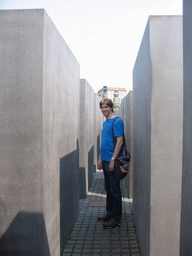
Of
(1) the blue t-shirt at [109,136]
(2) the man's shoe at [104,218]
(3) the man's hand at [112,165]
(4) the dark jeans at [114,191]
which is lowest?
(2) the man's shoe at [104,218]

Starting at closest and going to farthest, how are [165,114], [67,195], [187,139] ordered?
[187,139] → [165,114] → [67,195]

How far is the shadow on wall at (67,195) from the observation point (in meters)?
3.58

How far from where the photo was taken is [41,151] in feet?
8.68

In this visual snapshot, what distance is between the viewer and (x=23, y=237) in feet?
8.66

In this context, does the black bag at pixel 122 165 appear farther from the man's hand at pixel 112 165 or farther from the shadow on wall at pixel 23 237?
the shadow on wall at pixel 23 237

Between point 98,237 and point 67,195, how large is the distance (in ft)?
2.86

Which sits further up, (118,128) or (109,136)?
(118,128)

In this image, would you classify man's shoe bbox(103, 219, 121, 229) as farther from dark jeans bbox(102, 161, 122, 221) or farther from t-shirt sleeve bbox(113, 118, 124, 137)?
t-shirt sleeve bbox(113, 118, 124, 137)

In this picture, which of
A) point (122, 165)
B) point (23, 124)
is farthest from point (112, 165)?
point (23, 124)

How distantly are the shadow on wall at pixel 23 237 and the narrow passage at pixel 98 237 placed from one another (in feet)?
3.57

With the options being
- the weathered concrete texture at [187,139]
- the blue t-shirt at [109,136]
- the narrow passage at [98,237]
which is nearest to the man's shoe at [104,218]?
the narrow passage at [98,237]

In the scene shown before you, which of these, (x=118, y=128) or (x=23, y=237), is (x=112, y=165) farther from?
(x=23, y=237)

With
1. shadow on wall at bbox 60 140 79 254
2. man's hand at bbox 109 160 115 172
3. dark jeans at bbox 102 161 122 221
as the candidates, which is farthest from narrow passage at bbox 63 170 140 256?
man's hand at bbox 109 160 115 172

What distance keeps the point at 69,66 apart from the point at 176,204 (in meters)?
2.53
